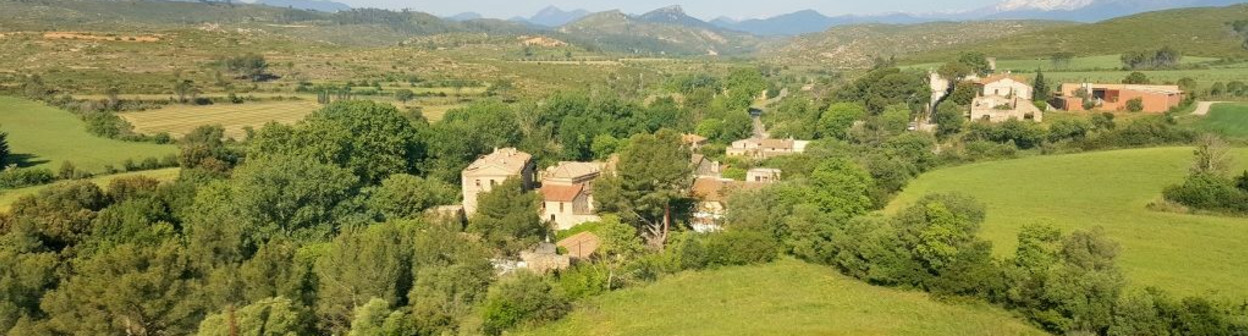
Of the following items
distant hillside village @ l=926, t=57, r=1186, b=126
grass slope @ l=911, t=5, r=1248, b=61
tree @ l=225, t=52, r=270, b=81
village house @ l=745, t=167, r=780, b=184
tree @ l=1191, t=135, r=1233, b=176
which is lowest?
village house @ l=745, t=167, r=780, b=184

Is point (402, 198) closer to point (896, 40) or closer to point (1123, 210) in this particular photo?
point (1123, 210)

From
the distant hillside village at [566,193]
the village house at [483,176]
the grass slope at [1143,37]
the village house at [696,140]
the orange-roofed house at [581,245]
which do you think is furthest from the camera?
the grass slope at [1143,37]

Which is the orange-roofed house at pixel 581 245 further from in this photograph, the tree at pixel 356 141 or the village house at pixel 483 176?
the tree at pixel 356 141

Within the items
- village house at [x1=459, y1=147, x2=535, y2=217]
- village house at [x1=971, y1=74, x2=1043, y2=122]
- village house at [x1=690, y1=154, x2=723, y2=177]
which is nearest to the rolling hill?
village house at [x1=971, y1=74, x2=1043, y2=122]

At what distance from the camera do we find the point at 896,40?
6526 inches

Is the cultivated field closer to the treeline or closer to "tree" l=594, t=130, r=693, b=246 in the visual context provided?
"tree" l=594, t=130, r=693, b=246

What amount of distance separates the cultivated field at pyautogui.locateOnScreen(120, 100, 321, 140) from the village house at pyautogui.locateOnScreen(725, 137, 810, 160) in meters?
37.5

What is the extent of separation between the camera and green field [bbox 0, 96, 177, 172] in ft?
164

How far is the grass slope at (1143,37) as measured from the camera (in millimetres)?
96750

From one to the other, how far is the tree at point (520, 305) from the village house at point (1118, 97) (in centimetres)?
4858

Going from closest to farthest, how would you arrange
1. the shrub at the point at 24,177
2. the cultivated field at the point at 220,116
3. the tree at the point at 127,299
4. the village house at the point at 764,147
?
the tree at the point at 127,299, the shrub at the point at 24,177, the village house at the point at 764,147, the cultivated field at the point at 220,116

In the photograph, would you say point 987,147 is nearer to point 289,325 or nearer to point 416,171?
point 416,171

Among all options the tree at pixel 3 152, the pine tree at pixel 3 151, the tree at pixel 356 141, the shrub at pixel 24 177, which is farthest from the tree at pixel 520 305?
the tree at pixel 3 152

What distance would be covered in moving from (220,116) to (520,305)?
2454 inches
